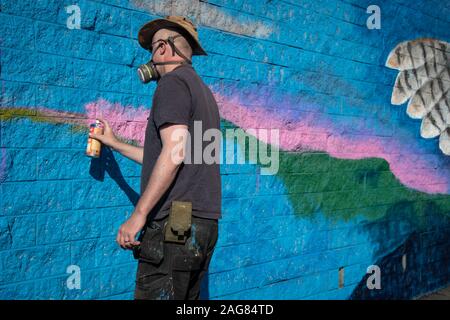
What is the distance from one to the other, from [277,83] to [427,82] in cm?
235

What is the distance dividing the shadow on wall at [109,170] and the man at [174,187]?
1.91ft

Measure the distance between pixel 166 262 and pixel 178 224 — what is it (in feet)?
0.63

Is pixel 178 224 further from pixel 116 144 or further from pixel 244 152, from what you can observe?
pixel 244 152

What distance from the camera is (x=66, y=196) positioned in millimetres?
3051

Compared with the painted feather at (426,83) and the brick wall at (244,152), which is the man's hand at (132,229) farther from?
the painted feather at (426,83)

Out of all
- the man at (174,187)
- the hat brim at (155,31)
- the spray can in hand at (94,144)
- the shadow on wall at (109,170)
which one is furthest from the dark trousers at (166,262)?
the hat brim at (155,31)

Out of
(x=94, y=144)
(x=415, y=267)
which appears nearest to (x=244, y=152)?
(x=94, y=144)

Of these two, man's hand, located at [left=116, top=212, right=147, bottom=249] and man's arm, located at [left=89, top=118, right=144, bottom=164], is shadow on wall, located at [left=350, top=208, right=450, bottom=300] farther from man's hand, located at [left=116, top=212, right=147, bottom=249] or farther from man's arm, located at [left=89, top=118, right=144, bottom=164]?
man's hand, located at [left=116, top=212, right=147, bottom=249]

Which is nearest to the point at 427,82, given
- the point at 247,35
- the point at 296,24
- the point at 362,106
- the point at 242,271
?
the point at 362,106

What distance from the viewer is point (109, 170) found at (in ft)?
10.7

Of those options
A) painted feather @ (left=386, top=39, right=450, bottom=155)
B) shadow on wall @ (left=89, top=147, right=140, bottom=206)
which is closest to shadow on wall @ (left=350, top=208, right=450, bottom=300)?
painted feather @ (left=386, top=39, right=450, bottom=155)

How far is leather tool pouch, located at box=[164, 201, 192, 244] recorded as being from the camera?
2572mm

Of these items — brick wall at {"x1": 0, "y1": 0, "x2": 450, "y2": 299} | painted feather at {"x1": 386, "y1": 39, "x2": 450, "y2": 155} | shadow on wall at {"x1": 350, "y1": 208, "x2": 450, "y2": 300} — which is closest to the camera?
brick wall at {"x1": 0, "y1": 0, "x2": 450, "y2": 299}

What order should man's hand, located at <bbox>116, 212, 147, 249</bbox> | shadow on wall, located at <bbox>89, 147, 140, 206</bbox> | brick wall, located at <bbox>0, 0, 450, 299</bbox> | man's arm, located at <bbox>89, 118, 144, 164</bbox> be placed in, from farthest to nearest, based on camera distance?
shadow on wall, located at <bbox>89, 147, 140, 206</bbox>
man's arm, located at <bbox>89, 118, 144, 164</bbox>
brick wall, located at <bbox>0, 0, 450, 299</bbox>
man's hand, located at <bbox>116, 212, 147, 249</bbox>
